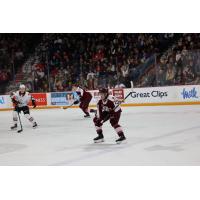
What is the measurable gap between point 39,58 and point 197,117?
7851 mm

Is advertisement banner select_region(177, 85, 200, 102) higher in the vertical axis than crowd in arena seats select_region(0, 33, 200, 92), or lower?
lower

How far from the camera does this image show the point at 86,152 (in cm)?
518

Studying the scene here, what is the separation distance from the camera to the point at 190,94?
11.2m

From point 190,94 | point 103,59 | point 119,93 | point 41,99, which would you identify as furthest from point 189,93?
point 41,99

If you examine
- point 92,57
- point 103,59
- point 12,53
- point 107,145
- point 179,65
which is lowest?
point 107,145

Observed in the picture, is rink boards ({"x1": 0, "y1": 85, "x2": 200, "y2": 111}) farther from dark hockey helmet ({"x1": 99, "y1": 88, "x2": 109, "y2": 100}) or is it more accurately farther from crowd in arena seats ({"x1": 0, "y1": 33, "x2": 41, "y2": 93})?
dark hockey helmet ({"x1": 99, "y1": 88, "x2": 109, "y2": 100})

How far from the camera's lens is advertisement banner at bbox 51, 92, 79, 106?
13228mm

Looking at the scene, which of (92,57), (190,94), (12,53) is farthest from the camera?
(12,53)

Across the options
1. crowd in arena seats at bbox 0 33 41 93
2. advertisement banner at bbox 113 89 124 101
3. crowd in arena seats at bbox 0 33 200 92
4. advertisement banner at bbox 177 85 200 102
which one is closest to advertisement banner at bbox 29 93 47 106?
crowd in arena seats at bbox 0 33 200 92

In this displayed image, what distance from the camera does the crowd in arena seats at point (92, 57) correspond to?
1241 cm

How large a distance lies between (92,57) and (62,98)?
1851 millimetres

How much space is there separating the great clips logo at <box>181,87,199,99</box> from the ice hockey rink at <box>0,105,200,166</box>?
8.98ft

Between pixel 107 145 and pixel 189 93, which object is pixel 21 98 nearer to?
pixel 107 145

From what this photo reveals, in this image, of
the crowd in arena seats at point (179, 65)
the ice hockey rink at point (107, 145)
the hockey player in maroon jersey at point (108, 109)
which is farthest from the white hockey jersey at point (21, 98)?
the crowd in arena seats at point (179, 65)
